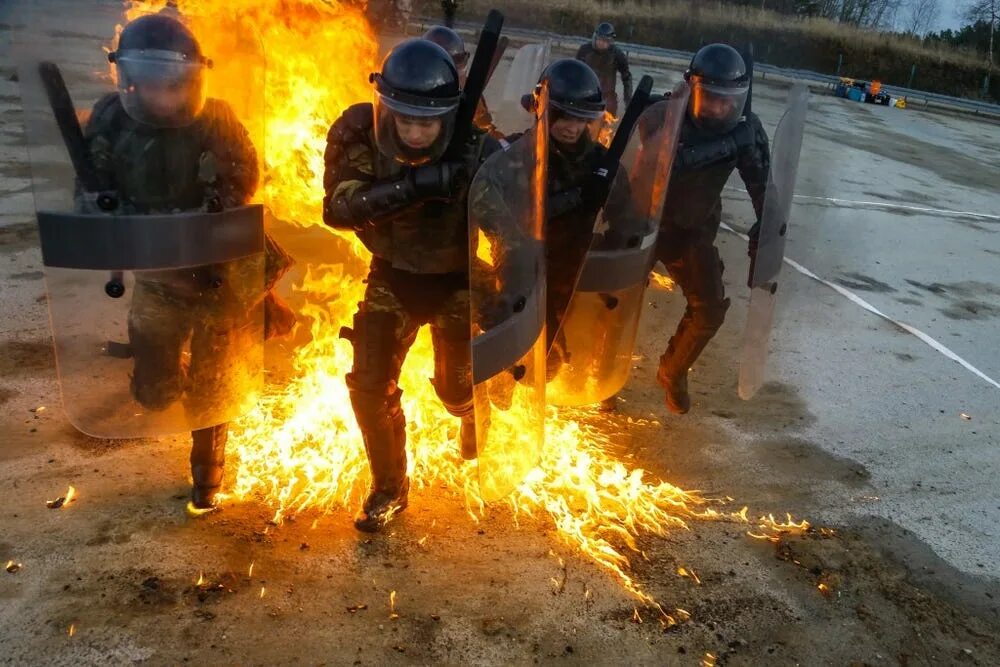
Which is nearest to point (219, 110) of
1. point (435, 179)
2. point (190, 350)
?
point (435, 179)

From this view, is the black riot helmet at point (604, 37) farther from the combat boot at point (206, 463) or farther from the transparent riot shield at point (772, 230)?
the combat boot at point (206, 463)

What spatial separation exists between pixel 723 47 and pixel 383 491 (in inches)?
121

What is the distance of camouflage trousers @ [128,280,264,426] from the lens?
2984 millimetres

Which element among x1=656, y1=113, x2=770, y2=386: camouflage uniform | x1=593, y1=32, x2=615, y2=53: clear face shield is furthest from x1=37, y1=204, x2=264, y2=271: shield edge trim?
x1=593, y1=32, x2=615, y2=53: clear face shield

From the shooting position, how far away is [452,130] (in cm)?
306

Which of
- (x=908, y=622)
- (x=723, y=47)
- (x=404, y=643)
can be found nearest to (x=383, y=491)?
(x=404, y=643)

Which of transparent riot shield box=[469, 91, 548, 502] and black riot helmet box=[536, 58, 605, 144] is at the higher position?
black riot helmet box=[536, 58, 605, 144]

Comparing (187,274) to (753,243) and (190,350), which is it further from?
(753,243)

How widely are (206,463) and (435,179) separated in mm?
1648

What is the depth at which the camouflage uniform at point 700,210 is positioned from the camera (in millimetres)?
4289

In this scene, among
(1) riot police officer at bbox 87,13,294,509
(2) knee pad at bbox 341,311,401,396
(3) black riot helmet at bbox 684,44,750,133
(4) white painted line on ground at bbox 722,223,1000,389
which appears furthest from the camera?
(4) white painted line on ground at bbox 722,223,1000,389

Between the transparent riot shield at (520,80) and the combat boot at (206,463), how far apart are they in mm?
3875

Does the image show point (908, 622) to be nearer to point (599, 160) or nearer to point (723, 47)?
point (599, 160)

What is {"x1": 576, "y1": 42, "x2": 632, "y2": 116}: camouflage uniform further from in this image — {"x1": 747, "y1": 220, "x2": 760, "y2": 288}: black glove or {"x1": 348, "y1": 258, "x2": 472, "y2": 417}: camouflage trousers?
{"x1": 348, "y1": 258, "x2": 472, "y2": 417}: camouflage trousers
